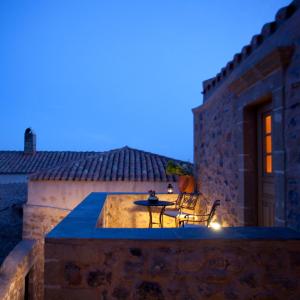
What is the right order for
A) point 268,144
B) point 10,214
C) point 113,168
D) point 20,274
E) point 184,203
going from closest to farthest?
point 268,144, point 20,274, point 184,203, point 113,168, point 10,214

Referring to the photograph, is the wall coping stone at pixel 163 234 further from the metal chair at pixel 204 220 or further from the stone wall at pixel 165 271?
the metal chair at pixel 204 220

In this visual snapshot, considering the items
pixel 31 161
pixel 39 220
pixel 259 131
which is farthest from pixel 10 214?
pixel 259 131

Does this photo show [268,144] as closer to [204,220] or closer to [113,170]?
→ [204,220]

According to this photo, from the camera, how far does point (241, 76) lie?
14.0 ft

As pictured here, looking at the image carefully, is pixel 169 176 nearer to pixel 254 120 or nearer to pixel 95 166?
pixel 95 166

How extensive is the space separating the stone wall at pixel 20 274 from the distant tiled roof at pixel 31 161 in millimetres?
10208

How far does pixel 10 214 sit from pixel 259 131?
15.2 meters

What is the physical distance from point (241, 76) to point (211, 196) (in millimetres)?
2924

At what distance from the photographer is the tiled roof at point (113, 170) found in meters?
11.9

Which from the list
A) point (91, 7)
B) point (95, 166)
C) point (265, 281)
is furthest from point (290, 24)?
point (91, 7)

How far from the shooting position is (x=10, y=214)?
1666 centimetres

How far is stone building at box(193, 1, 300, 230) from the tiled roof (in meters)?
5.23

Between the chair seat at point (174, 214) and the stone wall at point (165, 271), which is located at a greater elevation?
the stone wall at point (165, 271)

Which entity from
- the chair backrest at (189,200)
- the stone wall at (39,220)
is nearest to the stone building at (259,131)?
the chair backrest at (189,200)
